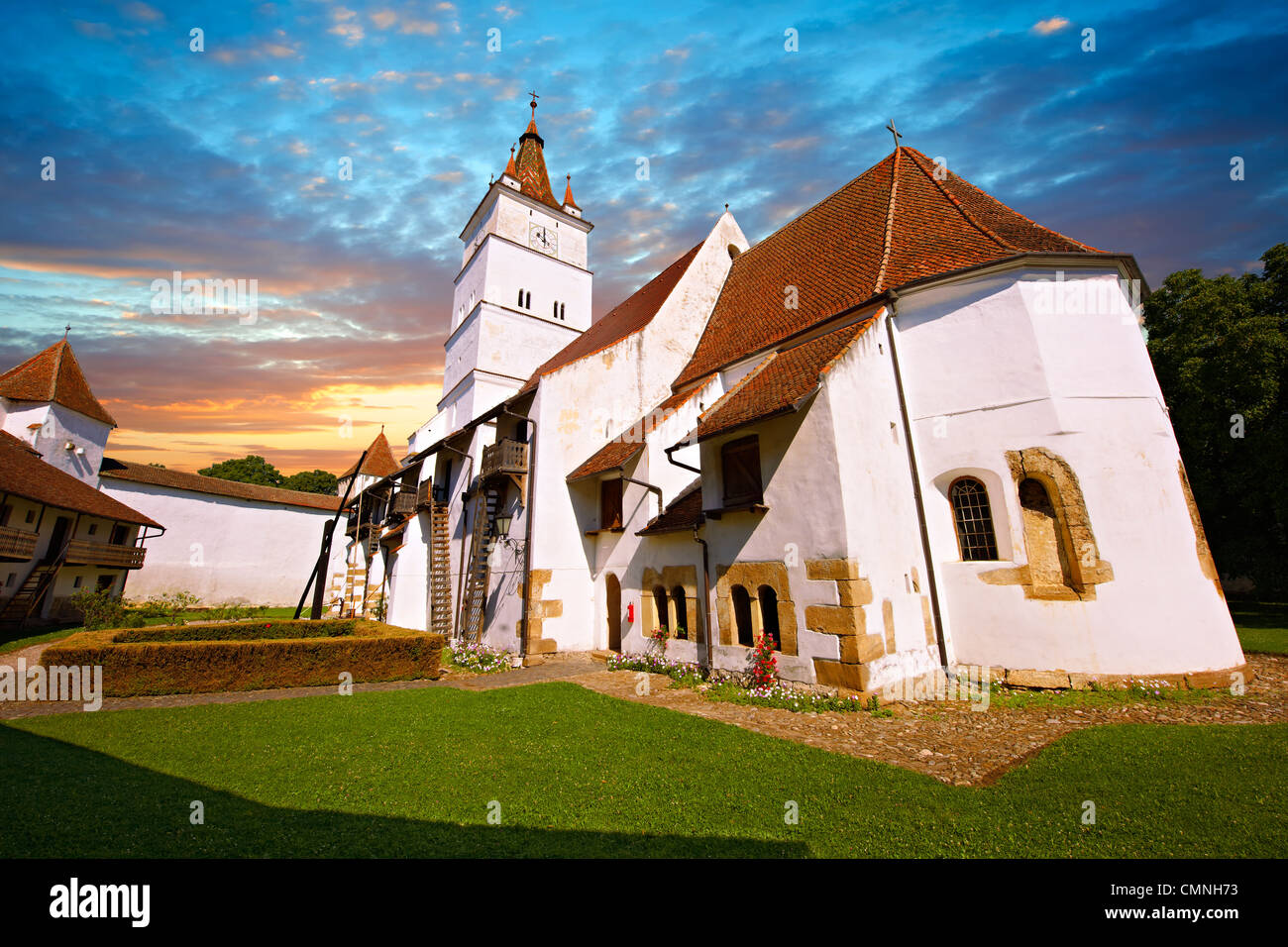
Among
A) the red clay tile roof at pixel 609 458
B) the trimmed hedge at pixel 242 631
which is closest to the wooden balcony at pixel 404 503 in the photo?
the trimmed hedge at pixel 242 631

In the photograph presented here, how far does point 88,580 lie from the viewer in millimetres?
24922

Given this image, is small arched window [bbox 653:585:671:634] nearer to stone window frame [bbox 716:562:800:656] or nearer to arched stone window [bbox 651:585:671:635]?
arched stone window [bbox 651:585:671:635]

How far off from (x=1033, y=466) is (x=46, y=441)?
1621 inches

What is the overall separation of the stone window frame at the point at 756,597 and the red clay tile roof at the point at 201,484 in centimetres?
3754

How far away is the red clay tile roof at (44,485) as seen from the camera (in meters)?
18.2

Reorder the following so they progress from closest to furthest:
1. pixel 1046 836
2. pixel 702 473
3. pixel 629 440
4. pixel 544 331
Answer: pixel 1046 836
pixel 702 473
pixel 629 440
pixel 544 331

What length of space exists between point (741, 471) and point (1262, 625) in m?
19.0

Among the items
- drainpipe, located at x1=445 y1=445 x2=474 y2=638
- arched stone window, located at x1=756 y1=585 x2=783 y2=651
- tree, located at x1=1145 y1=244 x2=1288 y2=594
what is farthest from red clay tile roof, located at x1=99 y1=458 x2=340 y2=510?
tree, located at x1=1145 y1=244 x2=1288 y2=594

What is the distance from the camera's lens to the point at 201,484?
33188 mm

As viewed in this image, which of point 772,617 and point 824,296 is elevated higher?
point 824,296

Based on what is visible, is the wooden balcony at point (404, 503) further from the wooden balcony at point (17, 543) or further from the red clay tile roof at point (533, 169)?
the red clay tile roof at point (533, 169)

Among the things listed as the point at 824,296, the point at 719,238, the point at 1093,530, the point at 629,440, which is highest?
the point at 719,238

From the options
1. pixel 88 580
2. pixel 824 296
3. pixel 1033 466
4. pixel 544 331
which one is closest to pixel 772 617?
pixel 1033 466
